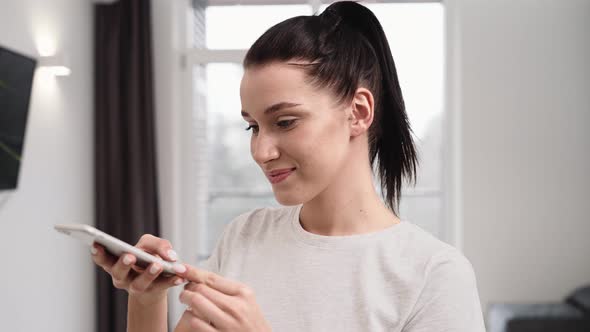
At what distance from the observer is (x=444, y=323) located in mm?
834

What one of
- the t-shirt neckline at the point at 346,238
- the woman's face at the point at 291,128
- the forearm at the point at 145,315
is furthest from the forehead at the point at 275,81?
the forearm at the point at 145,315

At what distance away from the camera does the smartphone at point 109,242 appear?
0.71 m

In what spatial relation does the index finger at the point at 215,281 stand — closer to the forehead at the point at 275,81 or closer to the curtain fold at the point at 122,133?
the forehead at the point at 275,81

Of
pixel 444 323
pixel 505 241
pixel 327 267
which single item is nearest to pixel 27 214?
pixel 327 267

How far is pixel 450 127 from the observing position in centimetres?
363

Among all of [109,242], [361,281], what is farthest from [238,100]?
[109,242]

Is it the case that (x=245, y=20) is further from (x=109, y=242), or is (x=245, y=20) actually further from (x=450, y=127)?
(x=109, y=242)

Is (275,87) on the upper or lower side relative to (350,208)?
upper

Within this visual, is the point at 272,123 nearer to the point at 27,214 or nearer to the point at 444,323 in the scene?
the point at 444,323

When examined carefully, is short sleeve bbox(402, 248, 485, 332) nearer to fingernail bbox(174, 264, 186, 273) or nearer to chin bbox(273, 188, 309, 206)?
chin bbox(273, 188, 309, 206)

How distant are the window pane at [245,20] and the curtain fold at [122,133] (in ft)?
1.49

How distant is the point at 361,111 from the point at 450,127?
282cm

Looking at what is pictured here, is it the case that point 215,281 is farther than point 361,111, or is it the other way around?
point 361,111

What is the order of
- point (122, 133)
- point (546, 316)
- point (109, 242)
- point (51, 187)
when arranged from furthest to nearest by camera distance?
point (122, 133) → point (546, 316) → point (51, 187) → point (109, 242)
